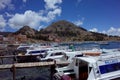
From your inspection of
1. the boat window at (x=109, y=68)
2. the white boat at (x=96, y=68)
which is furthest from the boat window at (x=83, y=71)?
the boat window at (x=109, y=68)

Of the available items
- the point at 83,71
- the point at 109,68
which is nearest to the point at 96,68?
the point at 109,68

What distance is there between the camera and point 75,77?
17781mm

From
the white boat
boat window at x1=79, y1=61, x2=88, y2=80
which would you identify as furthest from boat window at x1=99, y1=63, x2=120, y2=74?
boat window at x1=79, y1=61, x2=88, y2=80

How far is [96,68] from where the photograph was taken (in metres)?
15.5

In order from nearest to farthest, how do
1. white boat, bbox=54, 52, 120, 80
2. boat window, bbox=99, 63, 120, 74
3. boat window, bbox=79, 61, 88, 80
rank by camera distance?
white boat, bbox=54, 52, 120, 80 → boat window, bbox=99, 63, 120, 74 → boat window, bbox=79, 61, 88, 80

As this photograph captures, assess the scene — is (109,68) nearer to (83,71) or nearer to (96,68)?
(96,68)

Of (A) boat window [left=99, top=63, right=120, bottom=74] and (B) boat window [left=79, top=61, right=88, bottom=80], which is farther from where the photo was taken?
(B) boat window [left=79, top=61, right=88, bottom=80]

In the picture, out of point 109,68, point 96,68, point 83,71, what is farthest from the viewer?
point 83,71

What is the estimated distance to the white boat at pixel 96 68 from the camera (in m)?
15.4

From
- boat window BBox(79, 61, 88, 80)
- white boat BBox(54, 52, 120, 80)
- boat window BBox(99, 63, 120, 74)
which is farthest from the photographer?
boat window BBox(79, 61, 88, 80)

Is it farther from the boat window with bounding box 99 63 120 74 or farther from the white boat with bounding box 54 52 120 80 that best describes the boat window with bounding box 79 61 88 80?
the boat window with bounding box 99 63 120 74

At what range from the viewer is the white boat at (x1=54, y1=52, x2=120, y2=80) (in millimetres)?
15445

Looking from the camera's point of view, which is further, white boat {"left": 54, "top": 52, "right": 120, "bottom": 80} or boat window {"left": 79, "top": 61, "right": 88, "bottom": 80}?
boat window {"left": 79, "top": 61, "right": 88, "bottom": 80}

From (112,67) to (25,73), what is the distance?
53.9 feet
